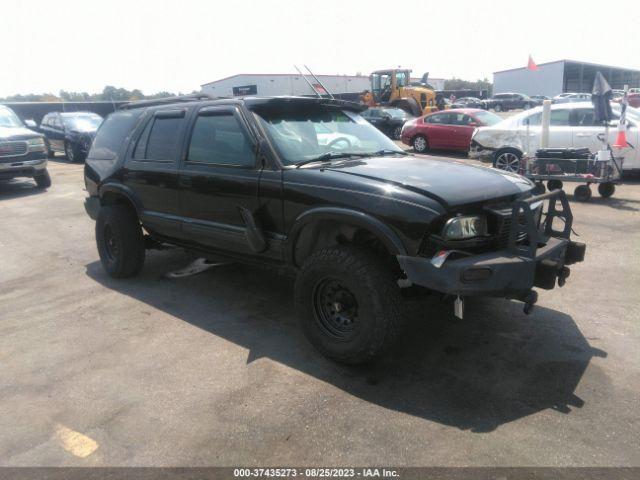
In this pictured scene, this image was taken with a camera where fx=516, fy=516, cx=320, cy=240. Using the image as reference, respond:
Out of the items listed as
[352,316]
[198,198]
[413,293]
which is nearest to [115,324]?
[198,198]

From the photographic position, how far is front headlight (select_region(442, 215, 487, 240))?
10.1 feet

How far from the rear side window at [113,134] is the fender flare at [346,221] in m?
2.59

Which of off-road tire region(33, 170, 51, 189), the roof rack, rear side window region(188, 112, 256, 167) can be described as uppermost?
the roof rack

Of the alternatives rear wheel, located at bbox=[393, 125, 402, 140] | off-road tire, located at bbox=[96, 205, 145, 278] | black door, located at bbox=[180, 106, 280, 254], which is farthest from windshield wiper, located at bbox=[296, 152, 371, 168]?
rear wheel, located at bbox=[393, 125, 402, 140]

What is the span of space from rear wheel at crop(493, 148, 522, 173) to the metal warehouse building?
58656 mm

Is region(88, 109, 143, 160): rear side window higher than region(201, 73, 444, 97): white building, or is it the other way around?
region(201, 73, 444, 97): white building

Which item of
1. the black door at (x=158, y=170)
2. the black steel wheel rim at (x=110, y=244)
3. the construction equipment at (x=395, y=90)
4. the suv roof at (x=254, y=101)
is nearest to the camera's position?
the suv roof at (x=254, y=101)

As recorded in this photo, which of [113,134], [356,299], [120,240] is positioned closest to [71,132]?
[113,134]

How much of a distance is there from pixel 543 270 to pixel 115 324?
3415 mm

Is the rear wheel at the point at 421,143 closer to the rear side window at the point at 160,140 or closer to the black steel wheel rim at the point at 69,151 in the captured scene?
the black steel wheel rim at the point at 69,151

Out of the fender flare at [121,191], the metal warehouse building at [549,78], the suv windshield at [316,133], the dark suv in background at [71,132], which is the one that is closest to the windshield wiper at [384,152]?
the suv windshield at [316,133]

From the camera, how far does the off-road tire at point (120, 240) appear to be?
532 cm

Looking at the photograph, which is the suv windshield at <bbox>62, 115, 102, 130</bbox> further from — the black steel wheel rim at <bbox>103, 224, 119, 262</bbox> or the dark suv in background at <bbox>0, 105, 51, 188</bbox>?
the black steel wheel rim at <bbox>103, 224, 119, 262</bbox>

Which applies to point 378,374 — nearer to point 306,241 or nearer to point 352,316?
point 352,316
